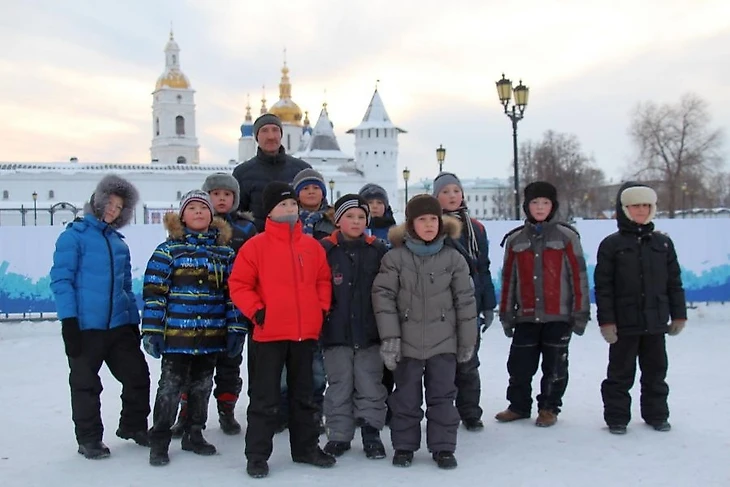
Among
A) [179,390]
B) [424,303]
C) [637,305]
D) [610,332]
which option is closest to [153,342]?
[179,390]

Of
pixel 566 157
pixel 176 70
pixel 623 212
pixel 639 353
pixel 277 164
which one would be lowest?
pixel 639 353

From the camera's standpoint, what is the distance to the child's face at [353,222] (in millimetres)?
4863

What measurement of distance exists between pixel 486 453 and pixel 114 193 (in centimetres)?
313

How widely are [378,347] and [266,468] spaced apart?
41.5 inches

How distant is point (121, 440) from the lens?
537cm

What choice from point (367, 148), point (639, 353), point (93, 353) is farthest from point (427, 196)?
point (367, 148)

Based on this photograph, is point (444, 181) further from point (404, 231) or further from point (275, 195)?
point (275, 195)

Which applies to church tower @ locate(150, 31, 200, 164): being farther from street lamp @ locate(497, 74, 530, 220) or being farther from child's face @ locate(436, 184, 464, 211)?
child's face @ locate(436, 184, 464, 211)

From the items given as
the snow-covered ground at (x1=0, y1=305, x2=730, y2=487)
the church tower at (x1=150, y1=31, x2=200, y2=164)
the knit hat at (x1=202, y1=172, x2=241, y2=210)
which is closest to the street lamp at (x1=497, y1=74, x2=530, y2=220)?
the snow-covered ground at (x1=0, y1=305, x2=730, y2=487)

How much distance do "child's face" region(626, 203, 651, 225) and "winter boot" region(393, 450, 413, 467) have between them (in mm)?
2408

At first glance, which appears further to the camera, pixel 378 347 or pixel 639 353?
pixel 639 353

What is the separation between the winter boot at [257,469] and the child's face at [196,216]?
157cm

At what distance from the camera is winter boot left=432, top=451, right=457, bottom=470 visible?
4645mm

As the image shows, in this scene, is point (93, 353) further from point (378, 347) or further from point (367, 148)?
point (367, 148)
